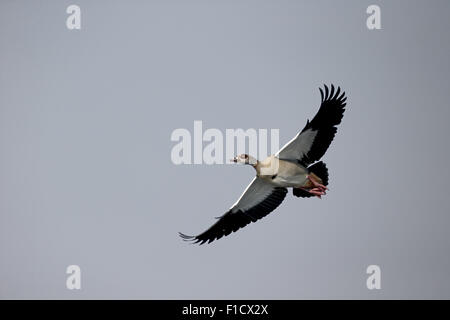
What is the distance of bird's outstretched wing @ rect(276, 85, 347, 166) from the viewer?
1409 cm

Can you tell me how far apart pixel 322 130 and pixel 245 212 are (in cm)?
215

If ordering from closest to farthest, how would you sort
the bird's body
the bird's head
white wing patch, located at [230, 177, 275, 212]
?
the bird's head, the bird's body, white wing patch, located at [230, 177, 275, 212]

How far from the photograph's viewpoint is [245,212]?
15.0 meters

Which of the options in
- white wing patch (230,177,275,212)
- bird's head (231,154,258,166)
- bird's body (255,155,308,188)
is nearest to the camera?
bird's head (231,154,258,166)

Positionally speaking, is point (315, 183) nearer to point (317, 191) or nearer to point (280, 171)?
point (317, 191)

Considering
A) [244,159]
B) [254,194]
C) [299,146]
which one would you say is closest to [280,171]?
[299,146]

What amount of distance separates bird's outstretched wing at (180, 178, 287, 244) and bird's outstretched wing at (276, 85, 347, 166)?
94cm

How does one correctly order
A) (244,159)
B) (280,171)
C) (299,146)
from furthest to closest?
1. (299,146)
2. (280,171)
3. (244,159)

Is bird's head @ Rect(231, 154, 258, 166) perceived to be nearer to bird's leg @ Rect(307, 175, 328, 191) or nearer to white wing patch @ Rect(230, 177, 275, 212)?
white wing patch @ Rect(230, 177, 275, 212)

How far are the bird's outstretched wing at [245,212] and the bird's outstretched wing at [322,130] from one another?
936mm

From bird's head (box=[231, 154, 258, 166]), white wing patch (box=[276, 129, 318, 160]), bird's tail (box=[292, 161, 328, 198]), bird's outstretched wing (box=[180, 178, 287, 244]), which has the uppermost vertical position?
white wing patch (box=[276, 129, 318, 160])

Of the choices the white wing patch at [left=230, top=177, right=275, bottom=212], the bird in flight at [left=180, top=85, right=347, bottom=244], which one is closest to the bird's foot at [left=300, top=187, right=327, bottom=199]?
the bird in flight at [left=180, top=85, right=347, bottom=244]
